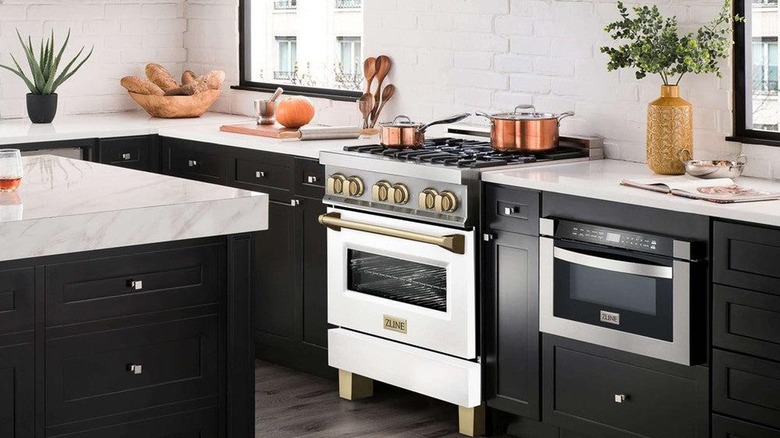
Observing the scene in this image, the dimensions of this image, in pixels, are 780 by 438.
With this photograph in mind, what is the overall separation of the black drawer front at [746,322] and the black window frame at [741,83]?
0.87 meters

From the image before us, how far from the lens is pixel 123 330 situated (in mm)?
3441

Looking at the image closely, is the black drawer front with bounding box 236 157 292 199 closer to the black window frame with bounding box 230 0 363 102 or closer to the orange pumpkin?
the orange pumpkin

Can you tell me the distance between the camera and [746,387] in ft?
12.7

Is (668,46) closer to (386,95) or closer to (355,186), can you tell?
(355,186)

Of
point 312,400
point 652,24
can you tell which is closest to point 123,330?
point 312,400

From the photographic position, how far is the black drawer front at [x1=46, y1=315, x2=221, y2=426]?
335cm

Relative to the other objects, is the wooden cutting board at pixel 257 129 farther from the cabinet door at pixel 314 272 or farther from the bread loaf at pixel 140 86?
the bread loaf at pixel 140 86

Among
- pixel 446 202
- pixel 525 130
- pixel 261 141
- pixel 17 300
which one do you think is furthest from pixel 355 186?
pixel 17 300

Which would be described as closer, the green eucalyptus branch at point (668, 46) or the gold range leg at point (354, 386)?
the green eucalyptus branch at point (668, 46)

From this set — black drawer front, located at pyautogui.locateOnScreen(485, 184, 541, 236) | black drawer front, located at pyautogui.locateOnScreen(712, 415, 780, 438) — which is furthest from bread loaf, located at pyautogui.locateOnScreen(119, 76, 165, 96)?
black drawer front, located at pyautogui.locateOnScreen(712, 415, 780, 438)

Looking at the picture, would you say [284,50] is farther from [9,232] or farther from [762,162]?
[9,232]

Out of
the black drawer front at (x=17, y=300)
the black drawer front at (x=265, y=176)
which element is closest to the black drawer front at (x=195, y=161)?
the black drawer front at (x=265, y=176)

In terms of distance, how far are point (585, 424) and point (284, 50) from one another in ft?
10.3

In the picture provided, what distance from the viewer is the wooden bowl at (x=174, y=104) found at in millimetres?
6664
